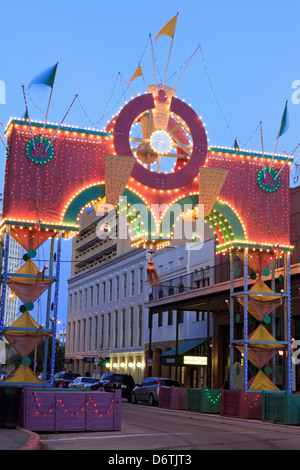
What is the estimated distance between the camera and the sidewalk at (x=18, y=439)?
497 inches

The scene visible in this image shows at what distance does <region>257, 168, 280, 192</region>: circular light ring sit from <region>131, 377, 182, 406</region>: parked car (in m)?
12.3

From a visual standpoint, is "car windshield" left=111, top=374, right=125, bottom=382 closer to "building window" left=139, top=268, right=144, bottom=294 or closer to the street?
"building window" left=139, top=268, right=144, bottom=294

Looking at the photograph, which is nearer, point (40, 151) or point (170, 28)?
point (40, 151)

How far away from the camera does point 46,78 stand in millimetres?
22766

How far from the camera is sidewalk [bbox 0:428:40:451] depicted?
41.4 ft

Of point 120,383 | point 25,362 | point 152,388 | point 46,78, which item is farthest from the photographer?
point 120,383

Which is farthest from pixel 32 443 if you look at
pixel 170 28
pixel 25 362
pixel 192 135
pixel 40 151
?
pixel 170 28

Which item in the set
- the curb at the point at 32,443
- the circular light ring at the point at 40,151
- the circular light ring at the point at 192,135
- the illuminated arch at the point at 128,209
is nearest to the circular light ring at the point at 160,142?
the circular light ring at the point at 192,135

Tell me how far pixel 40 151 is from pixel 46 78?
7.81 ft

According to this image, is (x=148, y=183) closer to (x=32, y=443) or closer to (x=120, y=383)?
(x=32, y=443)

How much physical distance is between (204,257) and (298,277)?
47.2ft

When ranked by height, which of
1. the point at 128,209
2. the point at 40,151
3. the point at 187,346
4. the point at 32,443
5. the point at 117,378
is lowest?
the point at 32,443

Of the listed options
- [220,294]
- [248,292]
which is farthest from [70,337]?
[248,292]

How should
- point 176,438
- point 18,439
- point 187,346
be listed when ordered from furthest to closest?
point 187,346 < point 176,438 < point 18,439
